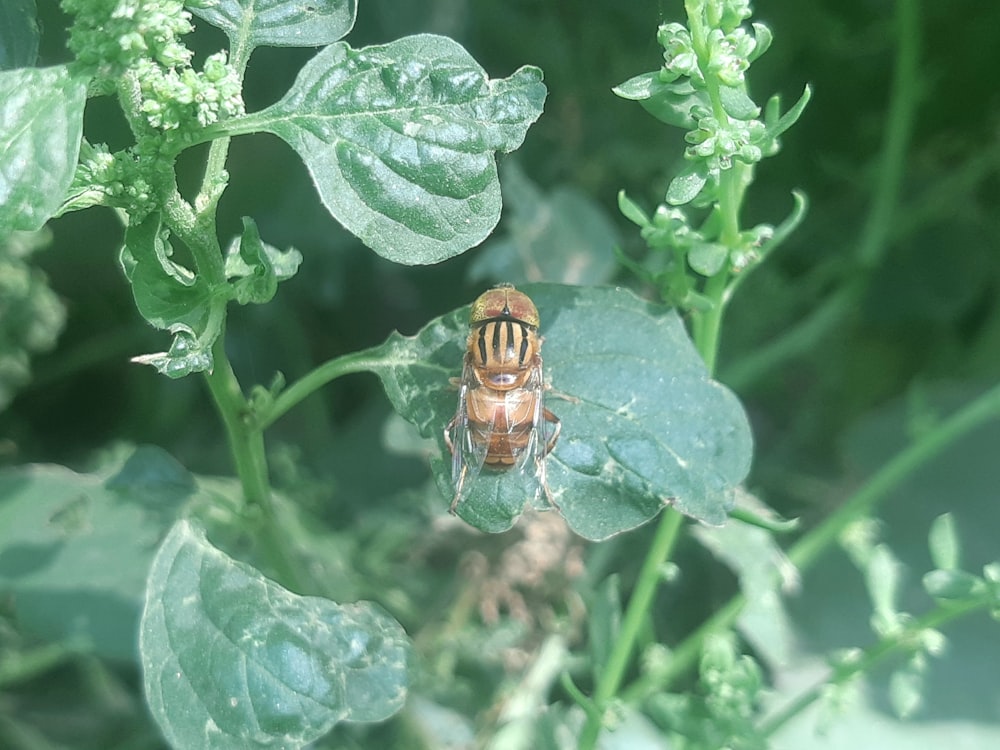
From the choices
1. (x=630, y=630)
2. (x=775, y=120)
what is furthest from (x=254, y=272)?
(x=630, y=630)

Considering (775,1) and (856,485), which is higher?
(775,1)

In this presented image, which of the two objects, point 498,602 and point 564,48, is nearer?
point 498,602

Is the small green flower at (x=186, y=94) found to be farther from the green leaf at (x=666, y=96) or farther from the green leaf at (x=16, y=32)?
the green leaf at (x=666, y=96)

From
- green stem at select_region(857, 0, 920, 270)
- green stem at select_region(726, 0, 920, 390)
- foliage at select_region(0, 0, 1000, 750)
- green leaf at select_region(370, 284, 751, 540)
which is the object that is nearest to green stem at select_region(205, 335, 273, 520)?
foliage at select_region(0, 0, 1000, 750)

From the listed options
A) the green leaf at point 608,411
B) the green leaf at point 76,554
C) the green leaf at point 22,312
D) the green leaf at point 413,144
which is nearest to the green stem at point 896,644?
the green leaf at point 608,411

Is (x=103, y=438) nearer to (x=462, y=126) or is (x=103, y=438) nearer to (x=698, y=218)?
(x=698, y=218)

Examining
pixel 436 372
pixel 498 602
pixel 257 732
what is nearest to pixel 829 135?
pixel 498 602

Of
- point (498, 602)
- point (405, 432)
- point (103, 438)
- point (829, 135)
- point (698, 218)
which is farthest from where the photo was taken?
point (829, 135)
